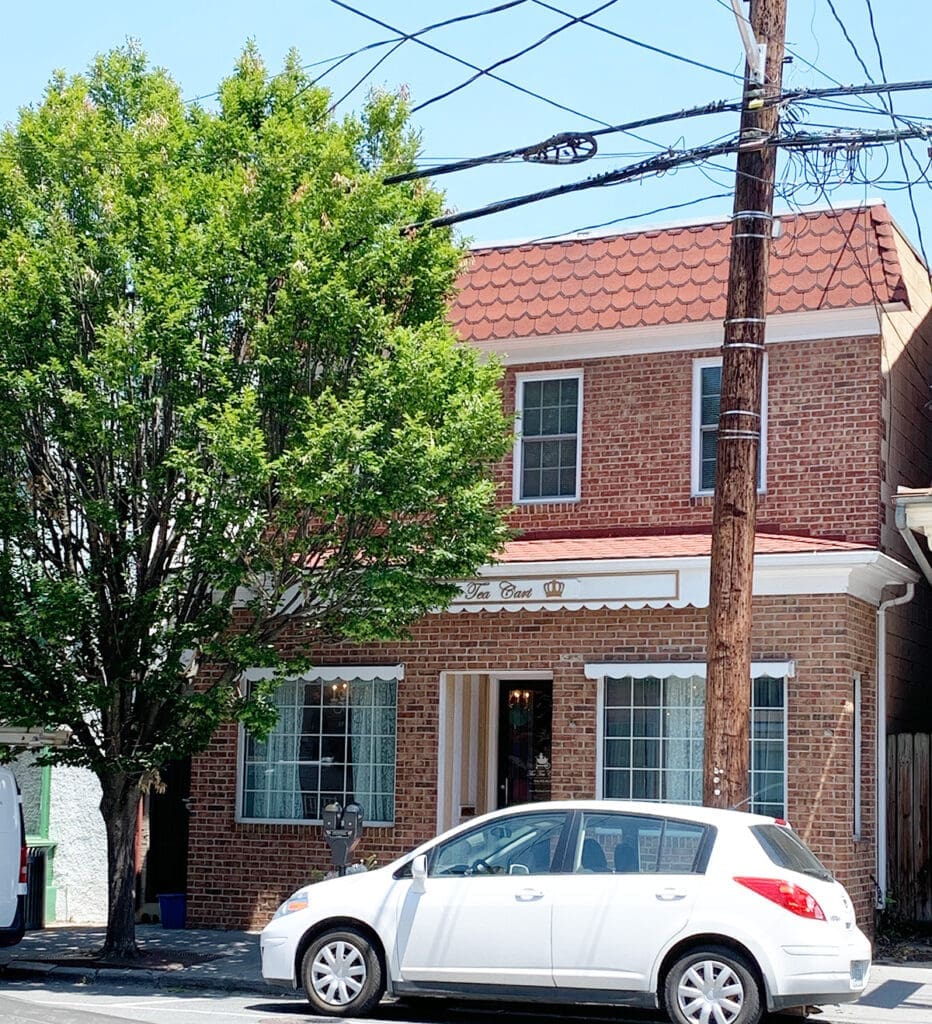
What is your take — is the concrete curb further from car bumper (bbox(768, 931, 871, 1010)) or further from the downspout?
the downspout

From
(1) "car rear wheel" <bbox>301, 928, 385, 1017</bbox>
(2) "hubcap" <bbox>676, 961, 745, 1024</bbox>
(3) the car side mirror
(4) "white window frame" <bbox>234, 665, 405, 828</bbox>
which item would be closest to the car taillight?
(2) "hubcap" <bbox>676, 961, 745, 1024</bbox>

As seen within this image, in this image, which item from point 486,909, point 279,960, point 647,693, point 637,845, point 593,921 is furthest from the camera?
point 647,693

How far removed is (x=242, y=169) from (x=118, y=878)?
636 cm

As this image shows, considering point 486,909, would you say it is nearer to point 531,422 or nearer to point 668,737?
point 668,737

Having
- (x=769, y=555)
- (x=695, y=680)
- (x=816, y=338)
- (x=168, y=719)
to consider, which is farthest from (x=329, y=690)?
(x=816, y=338)

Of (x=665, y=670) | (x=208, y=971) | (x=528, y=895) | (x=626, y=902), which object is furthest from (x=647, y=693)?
(x=626, y=902)

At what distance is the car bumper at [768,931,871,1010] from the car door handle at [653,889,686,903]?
2.37 ft

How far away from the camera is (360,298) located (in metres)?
14.0

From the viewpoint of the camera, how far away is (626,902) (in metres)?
10.7

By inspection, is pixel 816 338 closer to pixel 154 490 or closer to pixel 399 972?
pixel 154 490

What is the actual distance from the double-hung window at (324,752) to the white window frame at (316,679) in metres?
0.02

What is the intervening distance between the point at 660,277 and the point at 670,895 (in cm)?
787

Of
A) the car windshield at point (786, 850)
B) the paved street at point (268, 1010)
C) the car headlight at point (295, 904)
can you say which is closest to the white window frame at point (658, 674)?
the paved street at point (268, 1010)

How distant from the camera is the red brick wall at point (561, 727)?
14.9m
